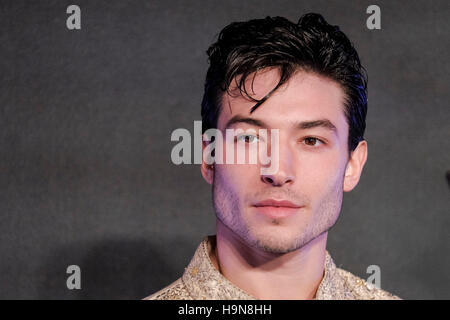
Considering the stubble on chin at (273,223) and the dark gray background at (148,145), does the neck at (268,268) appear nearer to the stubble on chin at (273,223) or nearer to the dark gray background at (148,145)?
Result: the stubble on chin at (273,223)

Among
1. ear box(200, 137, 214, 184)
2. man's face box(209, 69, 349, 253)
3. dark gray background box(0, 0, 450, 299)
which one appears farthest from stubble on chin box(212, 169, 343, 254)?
dark gray background box(0, 0, 450, 299)

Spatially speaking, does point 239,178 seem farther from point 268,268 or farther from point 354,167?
point 354,167

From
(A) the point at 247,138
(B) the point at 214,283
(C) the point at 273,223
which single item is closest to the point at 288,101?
(A) the point at 247,138

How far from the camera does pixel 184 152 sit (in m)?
3.44

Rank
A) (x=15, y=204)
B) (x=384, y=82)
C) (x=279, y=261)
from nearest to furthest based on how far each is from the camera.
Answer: (x=279, y=261) < (x=15, y=204) < (x=384, y=82)

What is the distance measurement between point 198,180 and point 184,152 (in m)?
0.21

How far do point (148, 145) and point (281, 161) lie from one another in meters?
1.56

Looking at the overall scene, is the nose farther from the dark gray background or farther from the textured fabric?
the dark gray background

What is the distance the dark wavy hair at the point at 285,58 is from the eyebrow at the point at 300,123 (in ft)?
0.18

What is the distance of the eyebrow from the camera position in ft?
6.86

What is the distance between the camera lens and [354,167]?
240 cm

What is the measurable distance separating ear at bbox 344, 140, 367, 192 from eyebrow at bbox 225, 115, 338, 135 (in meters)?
0.25

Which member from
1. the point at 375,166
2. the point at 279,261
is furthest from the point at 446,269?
the point at 279,261

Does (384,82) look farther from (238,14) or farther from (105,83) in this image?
(105,83)
